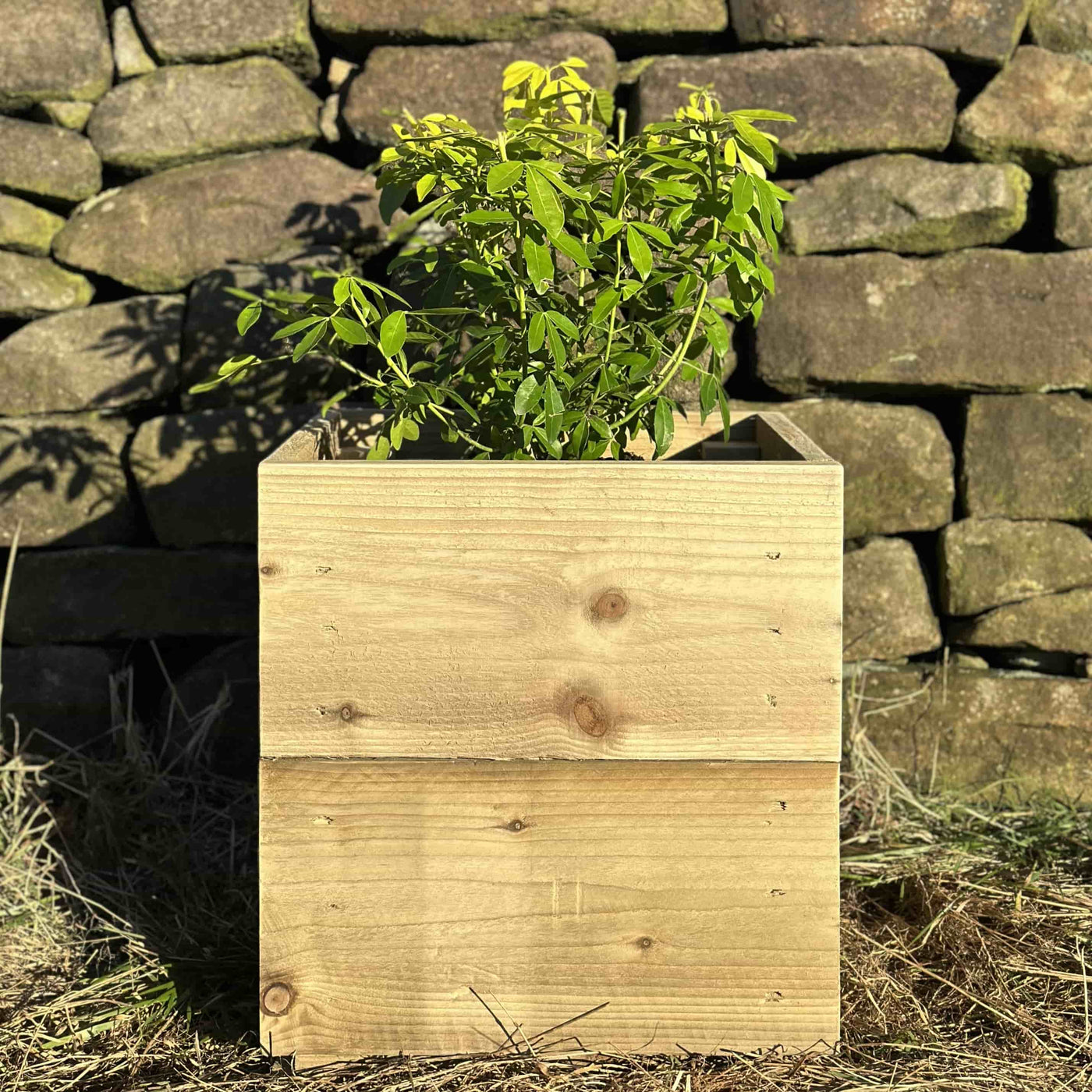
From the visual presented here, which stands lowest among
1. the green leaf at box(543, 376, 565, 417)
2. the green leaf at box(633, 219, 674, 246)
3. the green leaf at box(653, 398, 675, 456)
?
the green leaf at box(653, 398, 675, 456)

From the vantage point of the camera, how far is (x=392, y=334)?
1459 mm

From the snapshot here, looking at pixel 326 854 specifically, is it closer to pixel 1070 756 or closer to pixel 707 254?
pixel 707 254

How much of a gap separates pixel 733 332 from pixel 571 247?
2.98ft

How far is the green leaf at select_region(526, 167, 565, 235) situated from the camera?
1.38 metres

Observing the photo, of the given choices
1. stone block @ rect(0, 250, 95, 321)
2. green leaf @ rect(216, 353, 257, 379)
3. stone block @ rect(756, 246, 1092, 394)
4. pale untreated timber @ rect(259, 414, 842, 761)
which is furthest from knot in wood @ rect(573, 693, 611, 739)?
stone block @ rect(0, 250, 95, 321)

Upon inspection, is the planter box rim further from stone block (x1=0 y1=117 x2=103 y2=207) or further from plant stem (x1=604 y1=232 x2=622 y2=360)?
stone block (x1=0 y1=117 x2=103 y2=207)

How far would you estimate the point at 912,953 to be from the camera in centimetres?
182

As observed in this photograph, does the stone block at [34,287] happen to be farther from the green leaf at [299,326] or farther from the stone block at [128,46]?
the green leaf at [299,326]

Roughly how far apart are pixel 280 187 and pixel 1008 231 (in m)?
1.34

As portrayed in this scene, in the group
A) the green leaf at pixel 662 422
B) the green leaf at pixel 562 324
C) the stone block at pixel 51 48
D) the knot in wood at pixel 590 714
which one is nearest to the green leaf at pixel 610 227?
the green leaf at pixel 562 324

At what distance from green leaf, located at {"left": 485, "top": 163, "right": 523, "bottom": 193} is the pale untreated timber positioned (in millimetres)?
316

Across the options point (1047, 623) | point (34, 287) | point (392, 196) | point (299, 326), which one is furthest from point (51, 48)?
point (1047, 623)

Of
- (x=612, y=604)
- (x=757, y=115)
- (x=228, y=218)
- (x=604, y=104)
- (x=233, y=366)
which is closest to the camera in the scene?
(x=612, y=604)

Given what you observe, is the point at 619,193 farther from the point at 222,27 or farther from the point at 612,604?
the point at 222,27
